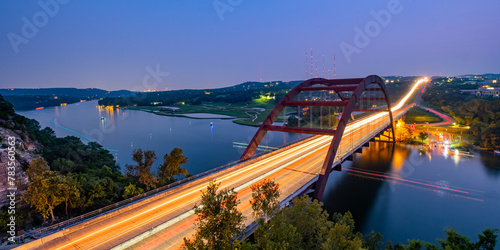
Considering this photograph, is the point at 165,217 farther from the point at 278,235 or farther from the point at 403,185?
the point at 403,185

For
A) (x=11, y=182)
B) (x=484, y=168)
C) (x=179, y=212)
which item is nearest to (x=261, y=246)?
(x=179, y=212)

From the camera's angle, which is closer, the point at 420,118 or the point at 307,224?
the point at 307,224

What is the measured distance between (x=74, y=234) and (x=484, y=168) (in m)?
46.6

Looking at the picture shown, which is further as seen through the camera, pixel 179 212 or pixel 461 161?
pixel 461 161

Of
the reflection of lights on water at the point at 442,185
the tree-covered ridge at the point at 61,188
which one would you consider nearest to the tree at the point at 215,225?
the tree-covered ridge at the point at 61,188

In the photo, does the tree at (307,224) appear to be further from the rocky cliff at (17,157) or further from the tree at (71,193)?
the rocky cliff at (17,157)

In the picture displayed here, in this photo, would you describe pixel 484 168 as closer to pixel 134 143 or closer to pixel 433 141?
pixel 433 141

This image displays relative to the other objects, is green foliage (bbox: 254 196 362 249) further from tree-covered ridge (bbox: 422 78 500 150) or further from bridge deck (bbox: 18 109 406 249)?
tree-covered ridge (bbox: 422 78 500 150)

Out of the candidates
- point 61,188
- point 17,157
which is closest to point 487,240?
point 61,188

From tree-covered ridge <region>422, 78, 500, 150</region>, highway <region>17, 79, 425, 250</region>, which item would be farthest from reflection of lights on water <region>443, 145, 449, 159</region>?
highway <region>17, 79, 425, 250</region>

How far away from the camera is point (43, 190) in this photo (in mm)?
13656

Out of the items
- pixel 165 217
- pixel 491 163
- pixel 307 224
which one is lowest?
pixel 491 163

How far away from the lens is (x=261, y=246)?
31.2 ft

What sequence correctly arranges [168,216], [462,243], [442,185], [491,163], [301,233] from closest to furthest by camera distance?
[301,233] < [462,243] < [168,216] < [442,185] < [491,163]
